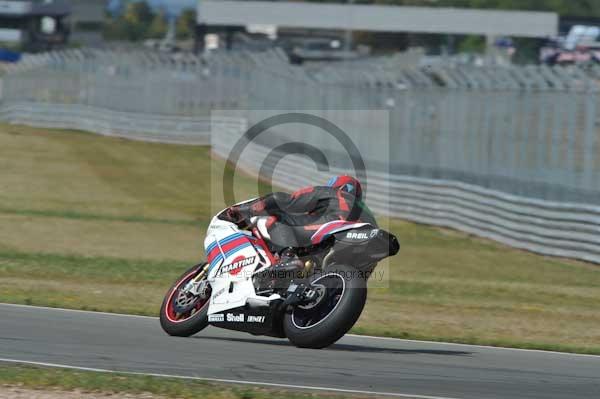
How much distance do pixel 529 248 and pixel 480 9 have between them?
48.0 metres

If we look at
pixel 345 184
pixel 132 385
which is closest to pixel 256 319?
pixel 345 184

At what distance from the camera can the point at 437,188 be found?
2406 centimetres

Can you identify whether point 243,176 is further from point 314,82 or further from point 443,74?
point 443,74

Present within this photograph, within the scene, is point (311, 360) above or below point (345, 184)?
below

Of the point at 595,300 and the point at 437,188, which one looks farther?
the point at 437,188

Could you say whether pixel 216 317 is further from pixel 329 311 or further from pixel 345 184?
pixel 345 184

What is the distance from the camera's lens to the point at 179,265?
17.8 meters

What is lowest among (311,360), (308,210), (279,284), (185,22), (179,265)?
(185,22)

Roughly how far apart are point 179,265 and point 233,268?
836cm

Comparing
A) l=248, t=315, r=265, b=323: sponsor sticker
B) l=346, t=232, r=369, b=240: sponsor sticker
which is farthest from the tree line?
l=346, t=232, r=369, b=240: sponsor sticker

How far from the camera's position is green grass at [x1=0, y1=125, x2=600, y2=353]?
12.9m

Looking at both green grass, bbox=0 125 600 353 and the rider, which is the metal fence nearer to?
green grass, bbox=0 125 600 353

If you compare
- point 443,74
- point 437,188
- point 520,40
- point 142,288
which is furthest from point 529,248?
point 520,40

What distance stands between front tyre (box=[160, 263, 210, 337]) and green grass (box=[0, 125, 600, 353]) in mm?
2231
